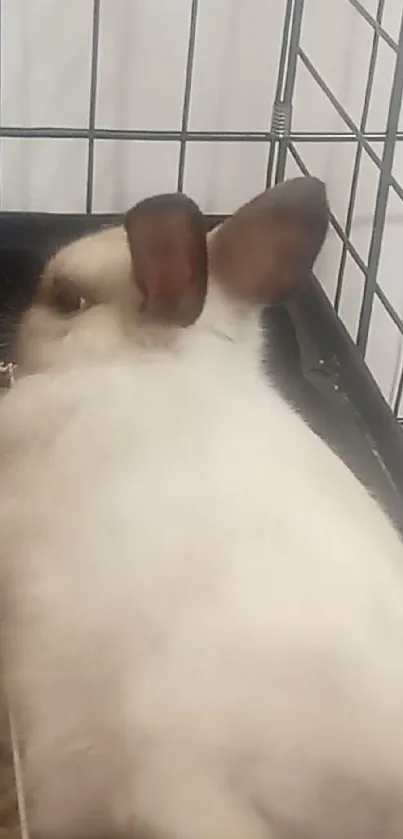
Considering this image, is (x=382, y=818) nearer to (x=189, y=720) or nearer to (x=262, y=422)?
(x=189, y=720)

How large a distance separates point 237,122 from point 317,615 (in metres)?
0.97

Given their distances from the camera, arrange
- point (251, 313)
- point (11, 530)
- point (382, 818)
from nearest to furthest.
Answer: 1. point (382, 818)
2. point (11, 530)
3. point (251, 313)

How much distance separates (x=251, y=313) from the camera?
1366 millimetres

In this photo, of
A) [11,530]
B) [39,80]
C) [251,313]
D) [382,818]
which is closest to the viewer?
[382,818]

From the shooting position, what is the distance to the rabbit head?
1.25 m

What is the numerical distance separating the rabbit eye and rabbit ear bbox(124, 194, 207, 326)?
120 millimetres

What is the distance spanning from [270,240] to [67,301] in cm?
22

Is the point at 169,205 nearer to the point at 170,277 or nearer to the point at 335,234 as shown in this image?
the point at 170,277

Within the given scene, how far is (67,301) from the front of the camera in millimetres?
1371

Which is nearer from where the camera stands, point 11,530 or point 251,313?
point 11,530

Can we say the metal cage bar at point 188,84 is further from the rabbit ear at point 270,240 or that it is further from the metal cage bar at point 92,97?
the rabbit ear at point 270,240

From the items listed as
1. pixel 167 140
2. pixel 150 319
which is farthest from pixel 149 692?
pixel 167 140

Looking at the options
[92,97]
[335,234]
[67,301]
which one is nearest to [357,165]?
[335,234]

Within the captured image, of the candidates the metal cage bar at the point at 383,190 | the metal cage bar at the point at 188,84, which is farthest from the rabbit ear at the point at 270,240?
the metal cage bar at the point at 188,84
